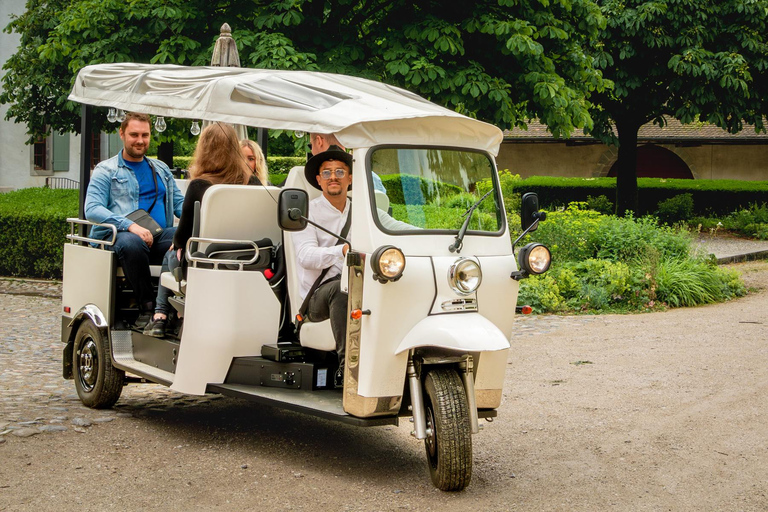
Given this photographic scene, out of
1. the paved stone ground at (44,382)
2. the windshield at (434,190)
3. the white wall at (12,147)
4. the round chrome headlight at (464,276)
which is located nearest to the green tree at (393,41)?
the paved stone ground at (44,382)

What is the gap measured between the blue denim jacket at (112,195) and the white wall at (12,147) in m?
21.7

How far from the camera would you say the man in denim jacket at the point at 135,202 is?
707 centimetres

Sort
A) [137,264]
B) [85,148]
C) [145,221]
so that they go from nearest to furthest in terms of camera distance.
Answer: [137,264] → [145,221] → [85,148]

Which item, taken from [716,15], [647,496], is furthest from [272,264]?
[716,15]

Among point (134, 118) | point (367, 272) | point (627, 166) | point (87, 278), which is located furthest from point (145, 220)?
point (627, 166)

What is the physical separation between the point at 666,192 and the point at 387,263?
23.9 metres

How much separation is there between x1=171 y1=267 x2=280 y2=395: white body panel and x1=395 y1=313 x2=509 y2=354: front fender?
3.85 feet

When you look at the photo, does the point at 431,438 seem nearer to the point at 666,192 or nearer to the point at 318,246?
the point at 318,246

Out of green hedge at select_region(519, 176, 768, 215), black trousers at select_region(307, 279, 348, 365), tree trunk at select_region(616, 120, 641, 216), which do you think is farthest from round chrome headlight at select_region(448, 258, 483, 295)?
green hedge at select_region(519, 176, 768, 215)

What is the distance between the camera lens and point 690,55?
70.4ft

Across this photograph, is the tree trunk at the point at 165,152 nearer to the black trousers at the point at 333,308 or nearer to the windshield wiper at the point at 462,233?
the black trousers at the point at 333,308

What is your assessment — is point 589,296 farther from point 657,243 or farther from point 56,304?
point 56,304

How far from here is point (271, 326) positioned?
6211mm

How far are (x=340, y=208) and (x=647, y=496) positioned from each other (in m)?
2.40
